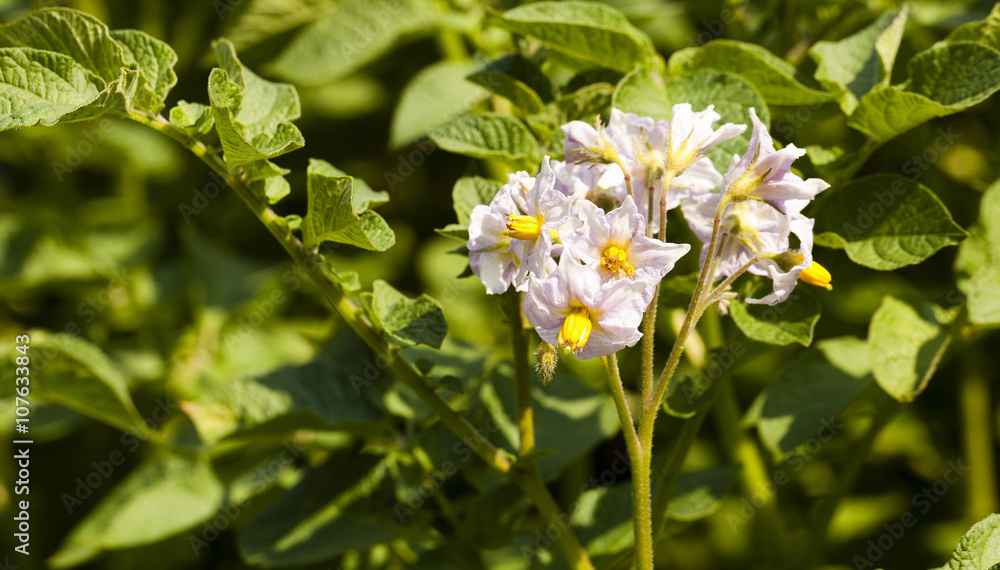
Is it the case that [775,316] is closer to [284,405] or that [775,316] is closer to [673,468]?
[673,468]

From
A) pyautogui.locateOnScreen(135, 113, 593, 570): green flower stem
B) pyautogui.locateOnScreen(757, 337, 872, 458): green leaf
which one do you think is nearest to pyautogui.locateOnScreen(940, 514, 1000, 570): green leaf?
pyautogui.locateOnScreen(757, 337, 872, 458): green leaf

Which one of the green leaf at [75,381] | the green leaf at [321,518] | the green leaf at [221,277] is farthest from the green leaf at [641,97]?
the green leaf at [221,277]

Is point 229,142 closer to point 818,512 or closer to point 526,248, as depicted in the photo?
point 526,248

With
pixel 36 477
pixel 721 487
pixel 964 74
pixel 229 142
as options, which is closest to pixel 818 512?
pixel 721 487

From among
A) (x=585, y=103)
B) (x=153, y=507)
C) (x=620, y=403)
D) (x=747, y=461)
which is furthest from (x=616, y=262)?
(x=153, y=507)

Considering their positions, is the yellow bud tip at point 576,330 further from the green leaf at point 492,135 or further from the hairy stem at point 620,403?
the green leaf at point 492,135

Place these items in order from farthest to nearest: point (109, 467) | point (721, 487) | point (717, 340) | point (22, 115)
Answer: point (109, 467)
point (717, 340)
point (721, 487)
point (22, 115)

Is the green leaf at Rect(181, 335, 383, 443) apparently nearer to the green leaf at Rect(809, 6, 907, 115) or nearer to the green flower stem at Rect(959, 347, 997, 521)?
the green leaf at Rect(809, 6, 907, 115)
